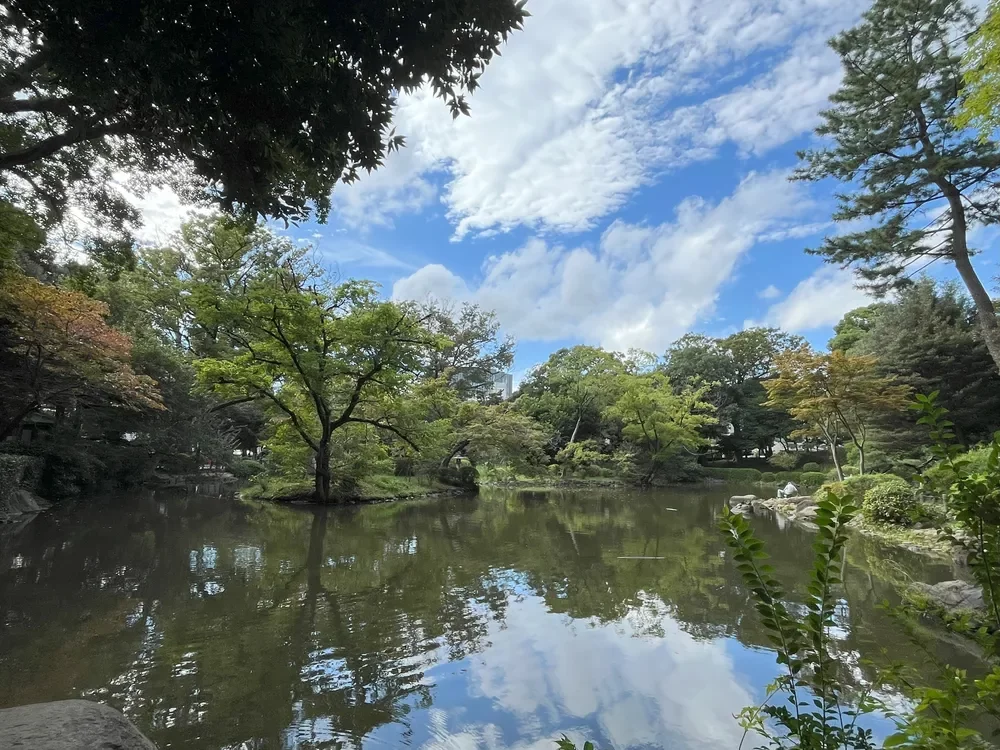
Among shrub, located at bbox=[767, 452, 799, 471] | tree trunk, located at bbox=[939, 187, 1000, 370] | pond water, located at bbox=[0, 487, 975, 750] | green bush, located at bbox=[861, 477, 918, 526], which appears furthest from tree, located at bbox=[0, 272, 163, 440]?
shrub, located at bbox=[767, 452, 799, 471]

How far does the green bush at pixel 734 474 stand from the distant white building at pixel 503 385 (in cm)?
1079

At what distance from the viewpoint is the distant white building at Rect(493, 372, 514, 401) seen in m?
29.8

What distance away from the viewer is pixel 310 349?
11852mm

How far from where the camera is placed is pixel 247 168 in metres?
3.28

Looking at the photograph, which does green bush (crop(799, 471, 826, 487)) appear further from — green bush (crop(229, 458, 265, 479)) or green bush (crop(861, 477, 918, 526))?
green bush (crop(229, 458, 265, 479))

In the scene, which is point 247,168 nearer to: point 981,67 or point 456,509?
point 981,67

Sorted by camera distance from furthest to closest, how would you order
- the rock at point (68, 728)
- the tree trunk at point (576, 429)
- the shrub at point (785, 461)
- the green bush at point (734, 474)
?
the shrub at point (785, 461) → the tree trunk at point (576, 429) → the green bush at point (734, 474) → the rock at point (68, 728)

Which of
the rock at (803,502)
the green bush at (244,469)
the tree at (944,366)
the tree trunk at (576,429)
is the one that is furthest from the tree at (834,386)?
the green bush at (244,469)

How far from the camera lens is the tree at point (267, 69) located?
8.25ft

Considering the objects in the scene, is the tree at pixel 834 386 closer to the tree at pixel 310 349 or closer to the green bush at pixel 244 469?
the tree at pixel 310 349

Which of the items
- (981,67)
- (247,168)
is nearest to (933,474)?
(247,168)

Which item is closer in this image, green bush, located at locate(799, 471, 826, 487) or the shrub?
green bush, located at locate(799, 471, 826, 487)

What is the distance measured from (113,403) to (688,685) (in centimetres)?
1431

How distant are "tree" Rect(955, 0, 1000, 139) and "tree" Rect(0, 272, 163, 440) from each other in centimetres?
1271
